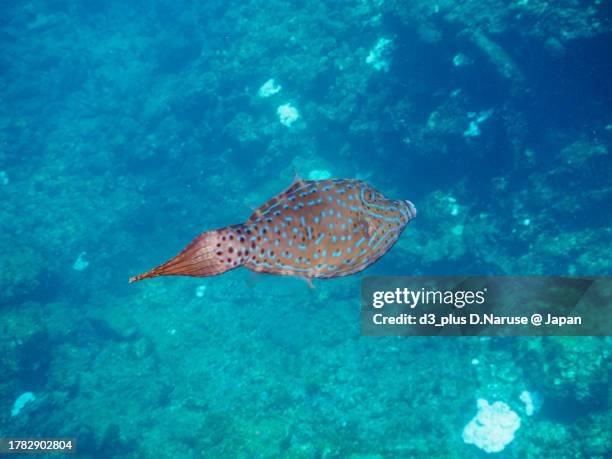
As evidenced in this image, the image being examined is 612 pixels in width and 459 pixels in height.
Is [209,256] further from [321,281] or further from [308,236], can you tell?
[321,281]

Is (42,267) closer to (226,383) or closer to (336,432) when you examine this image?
(226,383)

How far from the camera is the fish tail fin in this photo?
6.95 feet

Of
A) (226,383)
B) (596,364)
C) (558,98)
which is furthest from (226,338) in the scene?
(558,98)

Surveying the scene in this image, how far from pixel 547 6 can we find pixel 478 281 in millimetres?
10379

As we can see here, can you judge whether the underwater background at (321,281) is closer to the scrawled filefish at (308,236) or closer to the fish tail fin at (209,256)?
the scrawled filefish at (308,236)

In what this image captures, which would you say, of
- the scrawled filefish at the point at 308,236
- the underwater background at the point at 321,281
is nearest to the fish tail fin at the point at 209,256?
the scrawled filefish at the point at 308,236

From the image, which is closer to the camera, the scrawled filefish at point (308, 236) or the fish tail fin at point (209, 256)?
the fish tail fin at point (209, 256)

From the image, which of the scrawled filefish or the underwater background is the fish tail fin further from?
the underwater background

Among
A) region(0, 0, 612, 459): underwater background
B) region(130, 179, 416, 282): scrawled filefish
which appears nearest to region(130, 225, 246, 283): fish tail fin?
region(130, 179, 416, 282): scrawled filefish

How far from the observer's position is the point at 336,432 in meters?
10.7

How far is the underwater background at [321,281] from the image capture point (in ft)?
35.9

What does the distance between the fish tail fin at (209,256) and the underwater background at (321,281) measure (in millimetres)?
3302

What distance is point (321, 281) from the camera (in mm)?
14891

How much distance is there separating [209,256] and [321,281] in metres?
12.9
